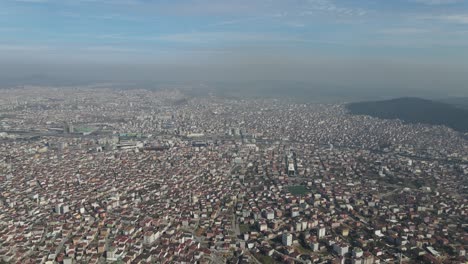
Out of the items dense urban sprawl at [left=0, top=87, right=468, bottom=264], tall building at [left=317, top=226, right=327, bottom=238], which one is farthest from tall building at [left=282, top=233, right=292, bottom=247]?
tall building at [left=317, top=226, right=327, bottom=238]

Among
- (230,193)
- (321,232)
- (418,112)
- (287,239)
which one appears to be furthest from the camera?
(418,112)

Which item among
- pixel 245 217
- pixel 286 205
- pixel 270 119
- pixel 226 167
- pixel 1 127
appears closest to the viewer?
pixel 245 217

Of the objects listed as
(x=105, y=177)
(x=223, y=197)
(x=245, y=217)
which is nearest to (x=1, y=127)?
(x=105, y=177)

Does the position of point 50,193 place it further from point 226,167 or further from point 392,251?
point 392,251

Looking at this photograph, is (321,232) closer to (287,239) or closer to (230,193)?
(287,239)

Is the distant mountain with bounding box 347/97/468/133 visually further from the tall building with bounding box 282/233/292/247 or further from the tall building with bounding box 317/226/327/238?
the tall building with bounding box 282/233/292/247

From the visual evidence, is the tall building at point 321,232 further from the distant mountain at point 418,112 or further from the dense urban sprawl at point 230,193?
the distant mountain at point 418,112

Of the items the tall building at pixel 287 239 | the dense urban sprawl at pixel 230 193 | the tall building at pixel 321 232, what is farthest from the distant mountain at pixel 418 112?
the tall building at pixel 287 239

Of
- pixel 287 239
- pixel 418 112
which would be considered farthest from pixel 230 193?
pixel 418 112

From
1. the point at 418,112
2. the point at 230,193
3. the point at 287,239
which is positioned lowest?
the point at 230,193
